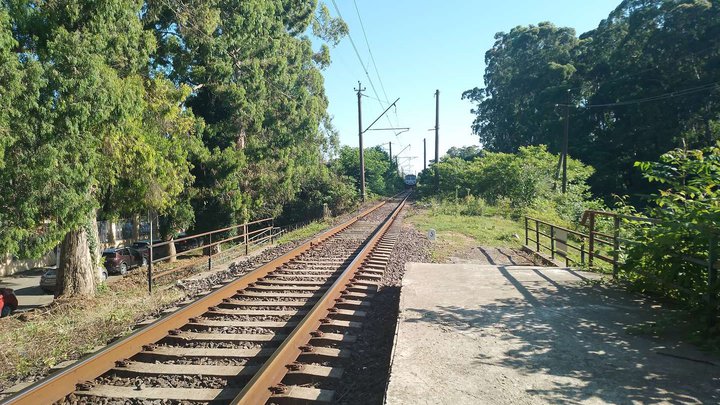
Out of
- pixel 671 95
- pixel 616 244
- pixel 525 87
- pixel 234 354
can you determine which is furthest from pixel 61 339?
pixel 525 87

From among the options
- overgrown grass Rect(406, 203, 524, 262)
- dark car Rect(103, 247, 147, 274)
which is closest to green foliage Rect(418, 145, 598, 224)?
overgrown grass Rect(406, 203, 524, 262)

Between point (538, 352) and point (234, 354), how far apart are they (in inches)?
122

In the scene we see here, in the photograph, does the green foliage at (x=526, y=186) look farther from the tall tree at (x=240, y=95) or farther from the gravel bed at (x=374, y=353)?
the gravel bed at (x=374, y=353)

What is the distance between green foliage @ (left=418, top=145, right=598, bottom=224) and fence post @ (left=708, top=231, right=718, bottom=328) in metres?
19.0

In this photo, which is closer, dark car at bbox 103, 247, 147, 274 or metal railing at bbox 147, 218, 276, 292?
metal railing at bbox 147, 218, 276, 292

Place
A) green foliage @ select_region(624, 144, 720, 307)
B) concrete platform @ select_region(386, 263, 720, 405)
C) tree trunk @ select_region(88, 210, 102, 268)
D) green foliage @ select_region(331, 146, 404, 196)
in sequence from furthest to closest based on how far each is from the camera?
green foliage @ select_region(331, 146, 404, 196) → tree trunk @ select_region(88, 210, 102, 268) → green foliage @ select_region(624, 144, 720, 307) → concrete platform @ select_region(386, 263, 720, 405)

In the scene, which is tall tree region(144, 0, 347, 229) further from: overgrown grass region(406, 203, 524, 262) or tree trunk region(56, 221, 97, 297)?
overgrown grass region(406, 203, 524, 262)

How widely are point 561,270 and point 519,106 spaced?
65.3m

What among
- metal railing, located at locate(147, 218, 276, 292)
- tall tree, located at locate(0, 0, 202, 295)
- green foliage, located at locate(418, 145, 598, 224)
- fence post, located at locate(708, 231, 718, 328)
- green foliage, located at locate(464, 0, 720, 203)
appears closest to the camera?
fence post, located at locate(708, 231, 718, 328)

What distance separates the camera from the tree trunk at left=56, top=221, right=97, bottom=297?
13328 millimetres

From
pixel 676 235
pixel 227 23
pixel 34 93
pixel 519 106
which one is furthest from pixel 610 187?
pixel 34 93

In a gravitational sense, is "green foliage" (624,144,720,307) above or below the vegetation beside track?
above

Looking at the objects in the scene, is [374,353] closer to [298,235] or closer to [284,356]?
[284,356]

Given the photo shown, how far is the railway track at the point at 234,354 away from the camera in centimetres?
412
